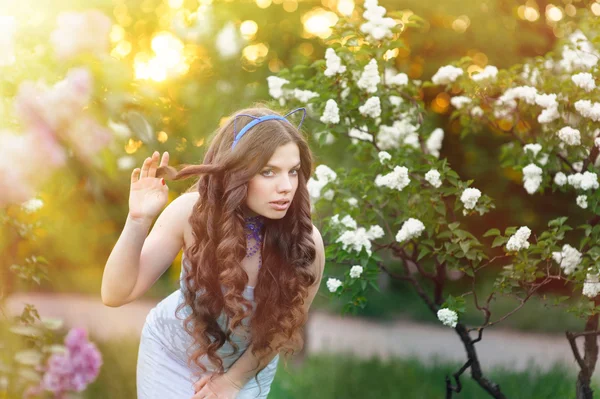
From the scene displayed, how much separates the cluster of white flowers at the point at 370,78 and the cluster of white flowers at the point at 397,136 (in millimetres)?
271

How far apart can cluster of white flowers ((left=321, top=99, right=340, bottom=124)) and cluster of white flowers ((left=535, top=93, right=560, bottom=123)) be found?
3.04 ft

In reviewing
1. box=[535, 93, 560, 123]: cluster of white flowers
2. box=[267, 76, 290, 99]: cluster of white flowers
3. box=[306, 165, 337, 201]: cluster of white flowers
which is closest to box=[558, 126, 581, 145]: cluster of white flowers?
box=[535, 93, 560, 123]: cluster of white flowers

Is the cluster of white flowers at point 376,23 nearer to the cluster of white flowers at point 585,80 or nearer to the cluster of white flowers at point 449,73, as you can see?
the cluster of white flowers at point 449,73

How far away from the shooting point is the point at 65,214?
345 cm

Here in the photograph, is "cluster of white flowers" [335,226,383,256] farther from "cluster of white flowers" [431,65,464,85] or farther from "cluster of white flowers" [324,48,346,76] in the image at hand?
"cluster of white flowers" [431,65,464,85]

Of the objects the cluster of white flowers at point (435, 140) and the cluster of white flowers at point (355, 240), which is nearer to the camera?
the cluster of white flowers at point (355, 240)

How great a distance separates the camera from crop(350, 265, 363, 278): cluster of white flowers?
3119 millimetres

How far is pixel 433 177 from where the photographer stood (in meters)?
3.07

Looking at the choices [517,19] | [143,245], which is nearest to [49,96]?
[143,245]

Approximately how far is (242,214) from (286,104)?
1484 millimetres

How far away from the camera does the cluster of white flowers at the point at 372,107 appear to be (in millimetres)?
3232

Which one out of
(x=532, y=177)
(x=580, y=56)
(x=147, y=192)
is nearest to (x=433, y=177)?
(x=532, y=177)

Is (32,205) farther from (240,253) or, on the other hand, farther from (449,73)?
(449,73)

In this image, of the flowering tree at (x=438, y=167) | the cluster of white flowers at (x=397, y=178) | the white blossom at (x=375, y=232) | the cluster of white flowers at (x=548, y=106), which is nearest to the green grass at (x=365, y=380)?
the flowering tree at (x=438, y=167)
